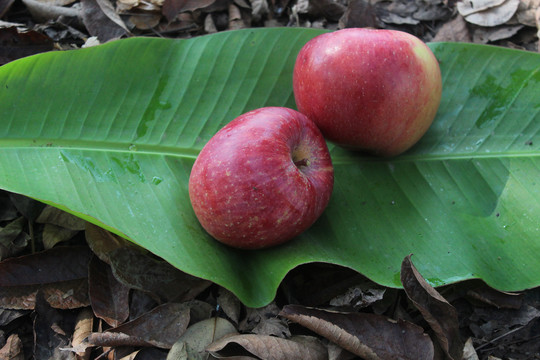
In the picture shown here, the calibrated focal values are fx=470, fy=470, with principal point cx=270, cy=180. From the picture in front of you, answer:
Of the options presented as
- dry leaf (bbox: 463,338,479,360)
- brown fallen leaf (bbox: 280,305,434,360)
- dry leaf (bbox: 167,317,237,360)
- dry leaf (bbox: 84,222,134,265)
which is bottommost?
dry leaf (bbox: 463,338,479,360)

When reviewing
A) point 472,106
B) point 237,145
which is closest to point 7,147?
point 237,145

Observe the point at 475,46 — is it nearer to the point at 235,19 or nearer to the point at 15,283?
the point at 235,19

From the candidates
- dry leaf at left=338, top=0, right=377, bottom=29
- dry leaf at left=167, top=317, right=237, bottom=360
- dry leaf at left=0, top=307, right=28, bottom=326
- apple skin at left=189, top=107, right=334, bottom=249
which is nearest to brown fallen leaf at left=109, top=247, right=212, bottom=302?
dry leaf at left=167, top=317, right=237, bottom=360

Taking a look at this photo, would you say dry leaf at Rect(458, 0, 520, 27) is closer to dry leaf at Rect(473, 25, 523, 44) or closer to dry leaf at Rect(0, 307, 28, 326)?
dry leaf at Rect(473, 25, 523, 44)

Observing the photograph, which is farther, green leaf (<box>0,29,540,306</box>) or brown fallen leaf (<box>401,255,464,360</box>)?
green leaf (<box>0,29,540,306</box>)

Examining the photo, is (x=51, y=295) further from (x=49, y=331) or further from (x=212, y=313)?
(x=212, y=313)

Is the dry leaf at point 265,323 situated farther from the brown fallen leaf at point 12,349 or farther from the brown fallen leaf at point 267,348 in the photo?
the brown fallen leaf at point 12,349

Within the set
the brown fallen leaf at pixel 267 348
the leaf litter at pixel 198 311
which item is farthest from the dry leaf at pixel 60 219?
the brown fallen leaf at pixel 267 348
